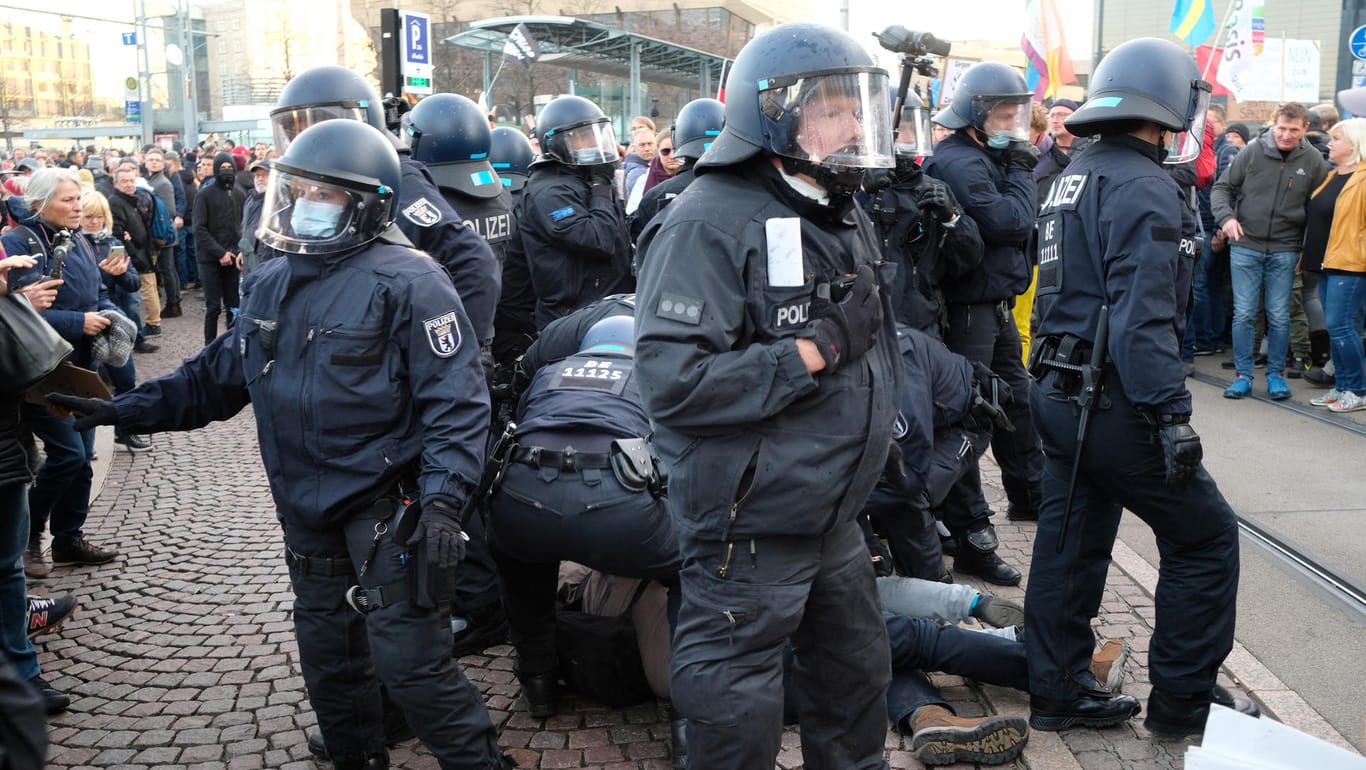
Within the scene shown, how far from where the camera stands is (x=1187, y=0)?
13133mm

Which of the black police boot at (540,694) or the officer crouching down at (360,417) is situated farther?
the black police boot at (540,694)

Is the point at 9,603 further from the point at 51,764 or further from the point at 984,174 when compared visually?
the point at 984,174

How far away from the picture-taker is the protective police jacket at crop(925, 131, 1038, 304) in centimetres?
593

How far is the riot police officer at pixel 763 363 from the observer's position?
9.23 feet

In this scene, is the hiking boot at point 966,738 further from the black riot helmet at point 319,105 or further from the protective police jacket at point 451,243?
the black riot helmet at point 319,105

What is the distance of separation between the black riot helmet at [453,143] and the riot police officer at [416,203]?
2.48 feet

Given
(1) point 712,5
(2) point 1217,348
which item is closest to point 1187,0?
(2) point 1217,348

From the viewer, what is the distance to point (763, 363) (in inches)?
109

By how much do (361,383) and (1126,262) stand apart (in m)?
2.31

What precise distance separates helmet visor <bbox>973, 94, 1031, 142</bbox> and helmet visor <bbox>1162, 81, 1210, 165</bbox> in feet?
5.87

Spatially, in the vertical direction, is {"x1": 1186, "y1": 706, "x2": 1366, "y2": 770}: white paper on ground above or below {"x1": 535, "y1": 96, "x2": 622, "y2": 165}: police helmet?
below

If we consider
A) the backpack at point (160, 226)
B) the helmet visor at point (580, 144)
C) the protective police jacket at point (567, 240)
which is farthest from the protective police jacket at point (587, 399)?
the backpack at point (160, 226)

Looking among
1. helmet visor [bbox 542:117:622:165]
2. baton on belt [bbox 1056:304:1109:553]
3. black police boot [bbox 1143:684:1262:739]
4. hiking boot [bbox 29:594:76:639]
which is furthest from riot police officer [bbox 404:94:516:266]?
black police boot [bbox 1143:684:1262:739]

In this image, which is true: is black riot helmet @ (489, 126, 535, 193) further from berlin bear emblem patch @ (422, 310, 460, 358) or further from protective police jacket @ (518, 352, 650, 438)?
berlin bear emblem patch @ (422, 310, 460, 358)
